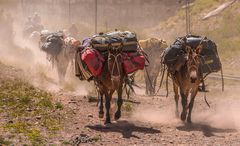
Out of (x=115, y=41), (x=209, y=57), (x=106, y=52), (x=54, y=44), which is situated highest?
(x=54, y=44)

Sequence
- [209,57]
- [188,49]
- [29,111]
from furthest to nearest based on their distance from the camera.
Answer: [209,57] < [188,49] < [29,111]

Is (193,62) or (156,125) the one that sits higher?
(193,62)

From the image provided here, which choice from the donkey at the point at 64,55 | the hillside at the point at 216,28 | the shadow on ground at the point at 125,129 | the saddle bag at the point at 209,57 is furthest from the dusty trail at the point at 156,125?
the hillside at the point at 216,28

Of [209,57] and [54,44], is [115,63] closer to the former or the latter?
[209,57]

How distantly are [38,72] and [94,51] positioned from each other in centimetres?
1192

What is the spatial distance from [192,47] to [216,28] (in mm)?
27247

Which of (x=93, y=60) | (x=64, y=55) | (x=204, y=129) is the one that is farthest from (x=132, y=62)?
(x=64, y=55)

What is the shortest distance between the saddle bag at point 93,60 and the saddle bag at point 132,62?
2.10 ft

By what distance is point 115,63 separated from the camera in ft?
42.7

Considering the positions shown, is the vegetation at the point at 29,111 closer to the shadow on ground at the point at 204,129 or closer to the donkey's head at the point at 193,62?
the shadow on ground at the point at 204,129

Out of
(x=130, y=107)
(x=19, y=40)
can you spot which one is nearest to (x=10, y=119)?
(x=130, y=107)

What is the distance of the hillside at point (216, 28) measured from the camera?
32669 millimetres

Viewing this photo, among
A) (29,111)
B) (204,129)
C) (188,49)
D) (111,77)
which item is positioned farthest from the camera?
(188,49)

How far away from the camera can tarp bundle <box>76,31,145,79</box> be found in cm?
1291
